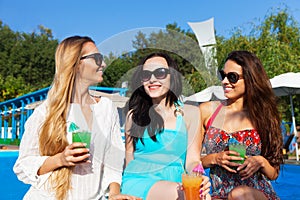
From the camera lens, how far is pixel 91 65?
6.27 feet

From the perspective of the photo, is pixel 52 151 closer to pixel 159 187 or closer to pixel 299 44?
pixel 159 187

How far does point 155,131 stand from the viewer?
7.06 feet

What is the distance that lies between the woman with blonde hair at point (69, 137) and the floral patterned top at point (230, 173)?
64 cm

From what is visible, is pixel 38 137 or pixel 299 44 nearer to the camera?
pixel 38 137

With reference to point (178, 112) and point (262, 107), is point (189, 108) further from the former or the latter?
point (262, 107)

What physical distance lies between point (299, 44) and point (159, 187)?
37.7ft

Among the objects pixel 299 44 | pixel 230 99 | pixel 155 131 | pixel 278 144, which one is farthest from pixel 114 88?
pixel 299 44

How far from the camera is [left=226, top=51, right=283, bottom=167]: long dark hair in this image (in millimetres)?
2240

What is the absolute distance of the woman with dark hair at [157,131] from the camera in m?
2.09

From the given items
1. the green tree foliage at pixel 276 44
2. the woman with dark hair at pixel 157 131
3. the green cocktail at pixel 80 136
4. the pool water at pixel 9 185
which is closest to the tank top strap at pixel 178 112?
the woman with dark hair at pixel 157 131

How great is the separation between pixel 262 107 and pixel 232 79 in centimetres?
26

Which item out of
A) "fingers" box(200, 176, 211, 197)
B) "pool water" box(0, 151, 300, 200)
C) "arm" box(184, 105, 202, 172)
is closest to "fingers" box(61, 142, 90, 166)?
"fingers" box(200, 176, 211, 197)

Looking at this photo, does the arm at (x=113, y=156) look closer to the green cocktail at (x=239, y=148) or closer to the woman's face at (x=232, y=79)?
the green cocktail at (x=239, y=148)

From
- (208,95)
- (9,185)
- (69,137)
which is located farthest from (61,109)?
(9,185)
